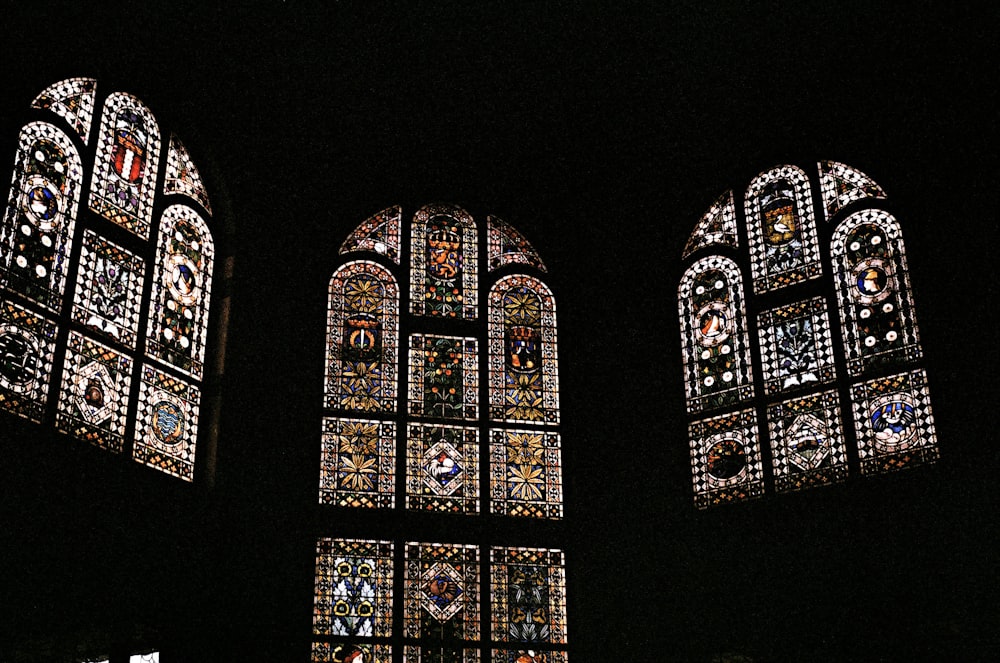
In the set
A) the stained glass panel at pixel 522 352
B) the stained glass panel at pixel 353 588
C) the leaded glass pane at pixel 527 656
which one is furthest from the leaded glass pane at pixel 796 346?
the stained glass panel at pixel 353 588

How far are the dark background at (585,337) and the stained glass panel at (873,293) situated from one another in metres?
0.26

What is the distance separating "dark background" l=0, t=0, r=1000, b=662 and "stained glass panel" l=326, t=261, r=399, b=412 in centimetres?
22

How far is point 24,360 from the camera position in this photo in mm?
12320

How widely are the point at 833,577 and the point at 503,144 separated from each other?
5839mm

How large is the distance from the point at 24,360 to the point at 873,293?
25.7 ft

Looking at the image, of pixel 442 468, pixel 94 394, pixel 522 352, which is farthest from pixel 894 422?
pixel 94 394

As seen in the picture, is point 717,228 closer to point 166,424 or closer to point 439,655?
point 439,655

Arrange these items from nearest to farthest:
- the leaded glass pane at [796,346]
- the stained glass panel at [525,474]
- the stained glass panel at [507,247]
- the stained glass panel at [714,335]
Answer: the leaded glass pane at [796,346] < the stained glass panel at [525,474] < the stained glass panel at [714,335] < the stained glass panel at [507,247]

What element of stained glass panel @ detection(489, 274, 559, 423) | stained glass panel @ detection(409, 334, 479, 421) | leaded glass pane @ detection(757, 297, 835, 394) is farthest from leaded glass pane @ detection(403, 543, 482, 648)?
leaded glass pane @ detection(757, 297, 835, 394)

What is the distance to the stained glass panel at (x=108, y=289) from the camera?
43.4ft

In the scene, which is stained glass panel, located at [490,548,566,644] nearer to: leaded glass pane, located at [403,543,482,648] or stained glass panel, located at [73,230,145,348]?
leaded glass pane, located at [403,543,482,648]

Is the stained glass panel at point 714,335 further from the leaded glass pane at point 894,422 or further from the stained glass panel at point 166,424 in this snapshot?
the stained glass panel at point 166,424

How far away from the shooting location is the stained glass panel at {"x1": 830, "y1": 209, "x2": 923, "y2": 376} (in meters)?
14.2

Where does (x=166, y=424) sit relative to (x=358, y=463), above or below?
above
